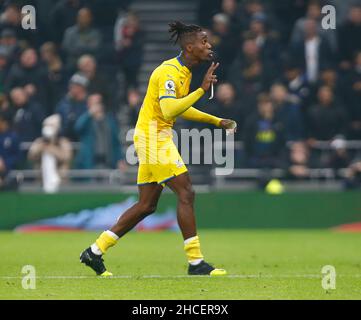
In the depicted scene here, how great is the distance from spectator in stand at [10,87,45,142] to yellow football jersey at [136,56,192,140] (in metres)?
8.63

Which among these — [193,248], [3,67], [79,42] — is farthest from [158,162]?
[3,67]

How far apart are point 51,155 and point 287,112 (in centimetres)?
444

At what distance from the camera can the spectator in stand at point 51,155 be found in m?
20.4

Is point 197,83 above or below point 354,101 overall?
above

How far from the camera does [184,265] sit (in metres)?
13.6

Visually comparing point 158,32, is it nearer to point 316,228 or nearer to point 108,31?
point 108,31

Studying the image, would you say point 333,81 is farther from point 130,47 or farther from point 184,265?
point 184,265

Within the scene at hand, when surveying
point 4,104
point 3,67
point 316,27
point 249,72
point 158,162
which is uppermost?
point 316,27

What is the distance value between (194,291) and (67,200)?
963cm

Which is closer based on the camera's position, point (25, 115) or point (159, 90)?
point (159, 90)

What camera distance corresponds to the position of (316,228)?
2036 cm

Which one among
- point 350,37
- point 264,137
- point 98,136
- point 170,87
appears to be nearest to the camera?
point 170,87

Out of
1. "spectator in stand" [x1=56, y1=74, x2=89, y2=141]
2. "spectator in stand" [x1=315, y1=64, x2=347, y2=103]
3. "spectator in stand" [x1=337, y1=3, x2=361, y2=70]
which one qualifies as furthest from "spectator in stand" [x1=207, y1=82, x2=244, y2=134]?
"spectator in stand" [x1=337, y1=3, x2=361, y2=70]
